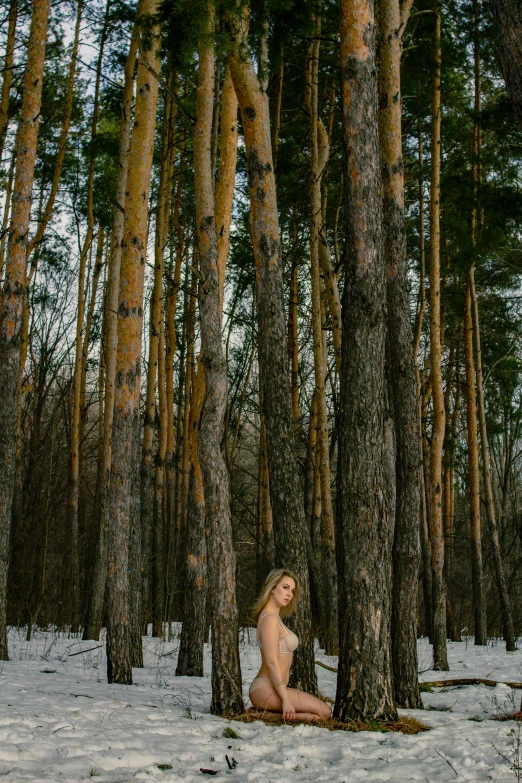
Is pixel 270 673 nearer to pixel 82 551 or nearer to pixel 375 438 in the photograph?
pixel 375 438

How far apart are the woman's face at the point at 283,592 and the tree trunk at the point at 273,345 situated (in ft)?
1.48

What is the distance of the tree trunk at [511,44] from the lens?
153 inches

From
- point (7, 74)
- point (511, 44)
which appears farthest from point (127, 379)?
point (7, 74)

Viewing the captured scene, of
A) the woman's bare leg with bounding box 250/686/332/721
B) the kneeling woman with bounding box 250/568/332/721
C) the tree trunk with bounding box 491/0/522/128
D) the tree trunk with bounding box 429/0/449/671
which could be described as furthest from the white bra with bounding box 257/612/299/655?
the tree trunk with bounding box 429/0/449/671

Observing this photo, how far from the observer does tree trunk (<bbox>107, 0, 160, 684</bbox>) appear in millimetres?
7113

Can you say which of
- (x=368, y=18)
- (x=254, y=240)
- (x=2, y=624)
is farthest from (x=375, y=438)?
(x=2, y=624)

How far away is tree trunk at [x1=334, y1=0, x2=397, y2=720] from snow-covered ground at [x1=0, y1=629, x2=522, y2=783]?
52 cm

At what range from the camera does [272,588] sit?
542cm

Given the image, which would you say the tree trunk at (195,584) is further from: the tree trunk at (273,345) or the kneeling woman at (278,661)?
the kneeling woman at (278,661)

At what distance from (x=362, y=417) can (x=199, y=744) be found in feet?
7.77

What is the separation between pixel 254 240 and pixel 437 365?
6431 mm

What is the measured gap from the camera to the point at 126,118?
1127 cm

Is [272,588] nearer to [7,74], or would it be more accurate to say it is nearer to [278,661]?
[278,661]

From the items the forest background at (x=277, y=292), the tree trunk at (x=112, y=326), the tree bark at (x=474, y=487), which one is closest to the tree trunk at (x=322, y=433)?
the forest background at (x=277, y=292)
